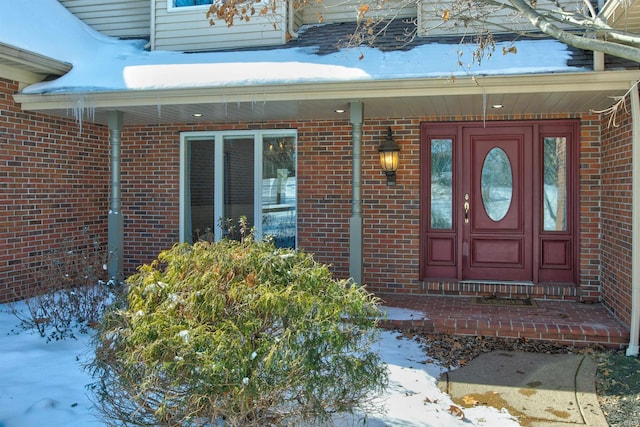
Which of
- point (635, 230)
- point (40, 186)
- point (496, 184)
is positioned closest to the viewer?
point (635, 230)

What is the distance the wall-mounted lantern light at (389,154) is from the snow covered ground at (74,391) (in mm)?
2611

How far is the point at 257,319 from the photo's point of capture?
267 centimetres

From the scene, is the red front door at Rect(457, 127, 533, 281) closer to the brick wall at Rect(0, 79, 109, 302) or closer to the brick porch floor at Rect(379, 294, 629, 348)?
the brick porch floor at Rect(379, 294, 629, 348)

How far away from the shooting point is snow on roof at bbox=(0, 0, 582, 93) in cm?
542

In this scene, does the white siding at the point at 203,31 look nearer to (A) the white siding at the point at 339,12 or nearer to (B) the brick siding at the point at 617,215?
(A) the white siding at the point at 339,12

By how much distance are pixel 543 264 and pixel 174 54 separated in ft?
18.7

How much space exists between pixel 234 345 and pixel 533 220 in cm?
524

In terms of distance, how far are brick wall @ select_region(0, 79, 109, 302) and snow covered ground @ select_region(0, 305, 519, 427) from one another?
174 centimetres

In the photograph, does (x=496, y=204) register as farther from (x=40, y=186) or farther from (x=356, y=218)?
(x=40, y=186)

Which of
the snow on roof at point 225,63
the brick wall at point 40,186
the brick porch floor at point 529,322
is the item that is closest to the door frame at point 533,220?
the brick porch floor at point 529,322

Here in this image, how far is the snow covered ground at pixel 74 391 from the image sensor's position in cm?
319

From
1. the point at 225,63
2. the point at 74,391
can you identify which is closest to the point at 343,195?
the point at 225,63

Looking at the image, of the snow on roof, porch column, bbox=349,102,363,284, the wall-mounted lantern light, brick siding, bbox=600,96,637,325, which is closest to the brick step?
brick siding, bbox=600,96,637,325

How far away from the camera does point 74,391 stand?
3490 millimetres
